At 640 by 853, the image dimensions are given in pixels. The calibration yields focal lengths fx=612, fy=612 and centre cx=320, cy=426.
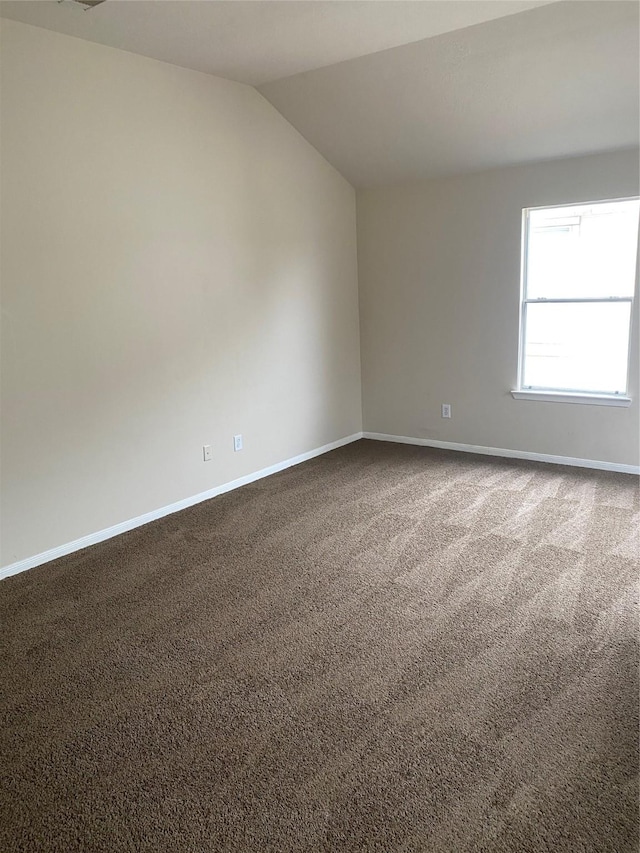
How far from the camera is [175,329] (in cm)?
401

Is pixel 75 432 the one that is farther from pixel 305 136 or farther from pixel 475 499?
pixel 305 136

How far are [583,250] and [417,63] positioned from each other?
1794mm

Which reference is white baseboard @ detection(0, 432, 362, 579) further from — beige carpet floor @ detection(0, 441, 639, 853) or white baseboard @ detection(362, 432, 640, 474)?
white baseboard @ detection(362, 432, 640, 474)

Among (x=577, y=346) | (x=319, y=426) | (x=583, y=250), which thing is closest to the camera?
(x=583, y=250)

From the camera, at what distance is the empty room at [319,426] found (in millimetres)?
1915

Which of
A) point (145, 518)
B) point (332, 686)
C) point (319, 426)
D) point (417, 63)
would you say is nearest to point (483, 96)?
point (417, 63)

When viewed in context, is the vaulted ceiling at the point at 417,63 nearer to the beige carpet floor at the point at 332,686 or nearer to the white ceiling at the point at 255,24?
the white ceiling at the point at 255,24

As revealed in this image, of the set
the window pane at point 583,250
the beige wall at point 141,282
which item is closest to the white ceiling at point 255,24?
the beige wall at point 141,282

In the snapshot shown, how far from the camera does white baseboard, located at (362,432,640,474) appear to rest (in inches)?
182

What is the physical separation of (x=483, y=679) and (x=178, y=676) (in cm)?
117

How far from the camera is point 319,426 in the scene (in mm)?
5426

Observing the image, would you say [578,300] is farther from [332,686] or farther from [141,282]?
[332,686]

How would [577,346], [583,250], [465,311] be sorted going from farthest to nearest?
[465,311]
[577,346]
[583,250]

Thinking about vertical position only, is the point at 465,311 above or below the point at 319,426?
above
